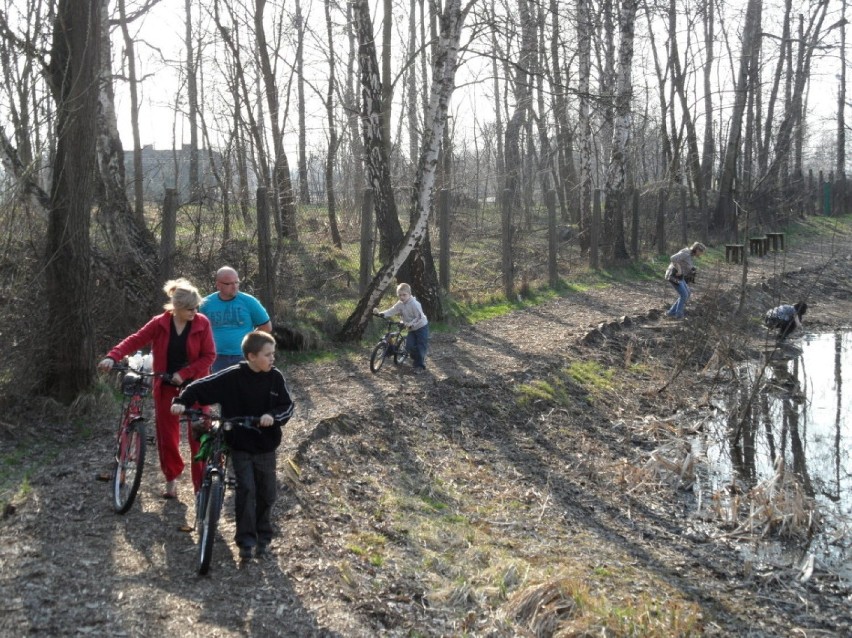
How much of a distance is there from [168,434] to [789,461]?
23.9 ft

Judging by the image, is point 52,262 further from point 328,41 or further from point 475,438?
point 328,41

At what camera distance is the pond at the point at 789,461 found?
8.09 meters

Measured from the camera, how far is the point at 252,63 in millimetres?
19828

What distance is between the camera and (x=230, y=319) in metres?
7.28

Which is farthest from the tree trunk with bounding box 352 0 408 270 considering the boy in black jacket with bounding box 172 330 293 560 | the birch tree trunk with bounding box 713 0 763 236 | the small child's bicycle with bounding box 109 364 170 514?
the birch tree trunk with bounding box 713 0 763 236

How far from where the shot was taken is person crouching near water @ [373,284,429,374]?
11273 mm

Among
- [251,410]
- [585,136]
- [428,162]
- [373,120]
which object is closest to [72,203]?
[251,410]

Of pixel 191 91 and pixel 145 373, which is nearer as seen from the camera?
pixel 145 373

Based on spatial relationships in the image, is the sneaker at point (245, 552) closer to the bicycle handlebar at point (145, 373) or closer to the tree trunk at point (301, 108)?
the bicycle handlebar at point (145, 373)

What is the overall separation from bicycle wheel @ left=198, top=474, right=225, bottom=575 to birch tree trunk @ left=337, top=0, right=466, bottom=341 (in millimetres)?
7220

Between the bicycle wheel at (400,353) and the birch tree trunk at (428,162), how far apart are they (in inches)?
47.7

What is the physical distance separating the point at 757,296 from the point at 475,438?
12.9 m

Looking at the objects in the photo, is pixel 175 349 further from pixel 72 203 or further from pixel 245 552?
pixel 72 203

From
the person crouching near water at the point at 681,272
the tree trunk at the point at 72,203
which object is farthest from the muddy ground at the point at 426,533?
the person crouching near water at the point at 681,272
